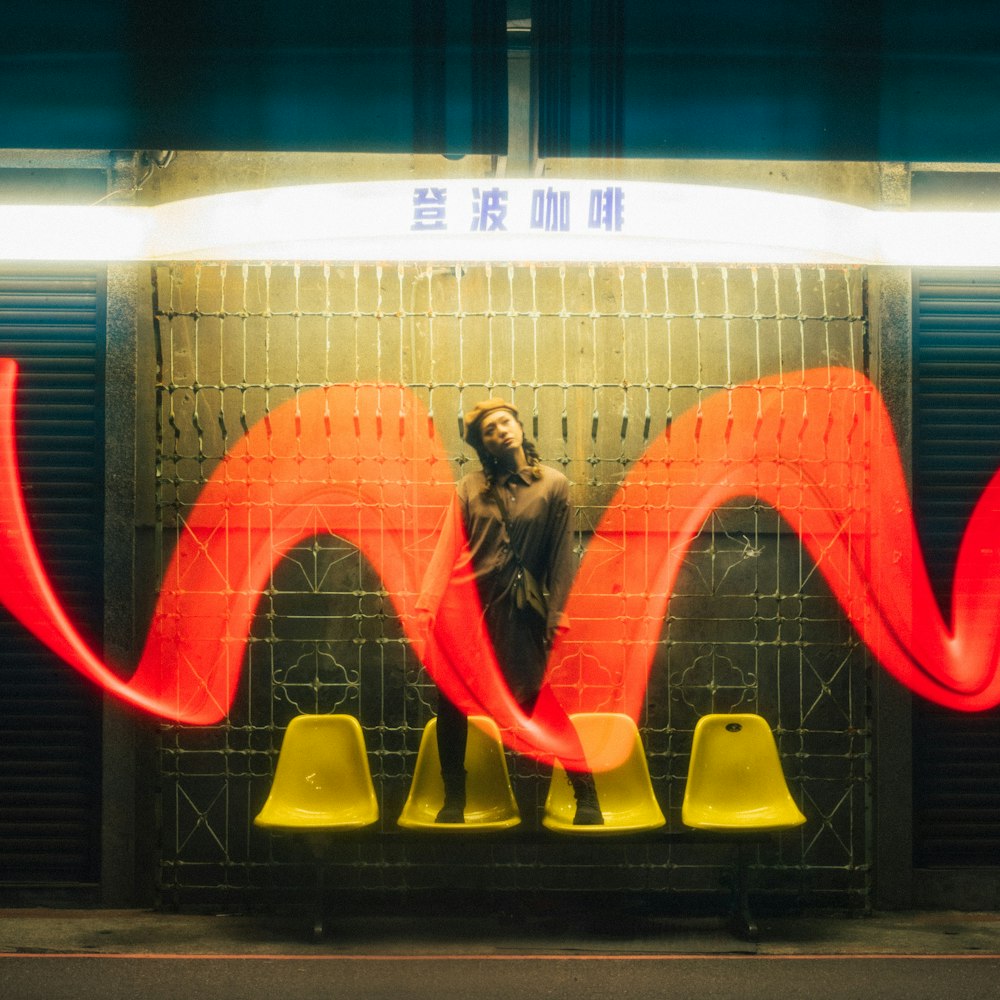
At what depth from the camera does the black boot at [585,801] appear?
201 inches

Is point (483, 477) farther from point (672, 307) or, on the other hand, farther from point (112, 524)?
point (112, 524)

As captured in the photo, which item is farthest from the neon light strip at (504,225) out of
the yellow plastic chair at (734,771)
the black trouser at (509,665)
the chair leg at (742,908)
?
the chair leg at (742,908)

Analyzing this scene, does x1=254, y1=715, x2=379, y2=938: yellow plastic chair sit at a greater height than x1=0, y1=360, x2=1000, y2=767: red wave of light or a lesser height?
lesser

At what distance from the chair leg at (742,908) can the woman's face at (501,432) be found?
190 cm

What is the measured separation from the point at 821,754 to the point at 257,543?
8.89ft

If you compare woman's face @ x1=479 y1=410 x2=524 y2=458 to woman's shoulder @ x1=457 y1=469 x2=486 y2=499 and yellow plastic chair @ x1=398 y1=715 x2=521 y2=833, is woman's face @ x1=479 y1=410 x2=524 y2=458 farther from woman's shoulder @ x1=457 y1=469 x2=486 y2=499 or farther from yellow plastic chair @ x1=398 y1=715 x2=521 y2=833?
yellow plastic chair @ x1=398 y1=715 x2=521 y2=833

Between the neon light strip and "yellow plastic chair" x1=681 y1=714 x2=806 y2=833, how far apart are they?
2046 millimetres

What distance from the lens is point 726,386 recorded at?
565 cm

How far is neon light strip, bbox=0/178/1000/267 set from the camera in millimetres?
4395

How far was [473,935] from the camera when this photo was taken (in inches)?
207

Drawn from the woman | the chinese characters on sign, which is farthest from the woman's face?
the chinese characters on sign

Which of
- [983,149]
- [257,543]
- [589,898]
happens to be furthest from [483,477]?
[983,149]

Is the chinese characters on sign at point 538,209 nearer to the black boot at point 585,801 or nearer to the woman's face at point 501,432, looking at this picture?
the woman's face at point 501,432

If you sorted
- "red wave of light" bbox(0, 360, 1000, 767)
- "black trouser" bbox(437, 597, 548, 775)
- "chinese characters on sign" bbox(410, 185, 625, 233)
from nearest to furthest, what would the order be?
1. "chinese characters on sign" bbox(410, 185, 625, 233)
2. "black trouser" bbox(437, 597, 548, 775)
3. "red wave of light" bbox(0, 360, 1000, 767)
